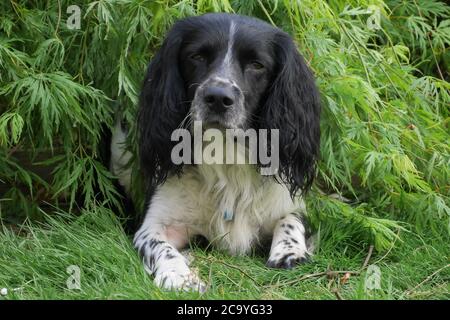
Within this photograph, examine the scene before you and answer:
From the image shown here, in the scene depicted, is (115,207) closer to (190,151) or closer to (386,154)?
(190,151)

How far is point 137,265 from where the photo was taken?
10.5 ft

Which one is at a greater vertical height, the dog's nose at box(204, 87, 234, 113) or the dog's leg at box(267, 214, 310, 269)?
the dog's nose at box(204, 87, 234, 113)

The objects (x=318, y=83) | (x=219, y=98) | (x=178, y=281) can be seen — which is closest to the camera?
(x=178, y=281)

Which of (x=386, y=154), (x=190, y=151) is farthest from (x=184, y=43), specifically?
(x=386, y=154)

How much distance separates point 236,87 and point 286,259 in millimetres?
746

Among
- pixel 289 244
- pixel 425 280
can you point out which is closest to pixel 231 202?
pixel 289 244

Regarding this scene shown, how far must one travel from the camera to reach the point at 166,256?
10.8ft

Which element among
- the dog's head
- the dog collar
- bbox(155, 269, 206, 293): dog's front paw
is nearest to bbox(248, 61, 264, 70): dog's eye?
the dog's head

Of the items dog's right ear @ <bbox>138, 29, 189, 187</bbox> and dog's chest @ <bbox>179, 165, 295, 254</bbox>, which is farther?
dog's chest @ <bbox>179, 165, 295, 254</bbox>

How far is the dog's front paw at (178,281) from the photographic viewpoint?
297 centimetres

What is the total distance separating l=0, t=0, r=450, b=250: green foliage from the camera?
362 cm

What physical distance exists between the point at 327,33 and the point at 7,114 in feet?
5.09

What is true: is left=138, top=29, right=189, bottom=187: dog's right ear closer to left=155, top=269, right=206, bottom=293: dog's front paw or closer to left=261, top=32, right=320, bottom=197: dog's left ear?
left=261, top=32, right=320, bottom=197: dog's left ear

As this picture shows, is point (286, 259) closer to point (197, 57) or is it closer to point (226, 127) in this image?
point (226, 127)
